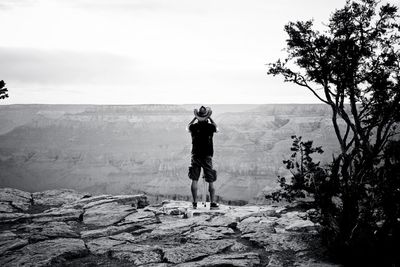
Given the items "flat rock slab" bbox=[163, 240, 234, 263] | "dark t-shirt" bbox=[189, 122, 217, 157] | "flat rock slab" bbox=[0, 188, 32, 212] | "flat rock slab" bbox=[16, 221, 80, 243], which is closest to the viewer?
"flat rock slab" bbox=[163, 240, 234, 263]

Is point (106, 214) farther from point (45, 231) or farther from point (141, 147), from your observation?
point (141, 147)

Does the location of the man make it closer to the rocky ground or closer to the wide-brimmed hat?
the wide-brimmed hat

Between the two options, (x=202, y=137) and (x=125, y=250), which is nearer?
(x=125, y=250)

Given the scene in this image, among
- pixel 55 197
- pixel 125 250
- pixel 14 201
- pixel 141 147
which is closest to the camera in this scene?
pixel 125 250

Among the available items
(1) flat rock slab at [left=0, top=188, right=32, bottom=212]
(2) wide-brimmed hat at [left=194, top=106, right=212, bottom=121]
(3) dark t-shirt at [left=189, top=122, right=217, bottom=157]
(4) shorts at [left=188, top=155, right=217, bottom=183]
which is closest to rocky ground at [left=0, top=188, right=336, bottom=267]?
(1) flat rock slab at [left=0, top=188, right=32, bottom=212]

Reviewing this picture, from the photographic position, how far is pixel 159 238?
5480 millimetres

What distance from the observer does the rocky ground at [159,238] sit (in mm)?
4348

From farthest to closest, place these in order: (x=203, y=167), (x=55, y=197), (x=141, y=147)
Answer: (x=141, y=147), (x=55, y=197), (x=203, y=167)

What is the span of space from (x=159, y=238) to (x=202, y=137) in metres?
2.59

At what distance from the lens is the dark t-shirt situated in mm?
7289

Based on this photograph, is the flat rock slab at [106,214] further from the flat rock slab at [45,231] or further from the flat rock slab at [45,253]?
the flat rock slab at [45,253]

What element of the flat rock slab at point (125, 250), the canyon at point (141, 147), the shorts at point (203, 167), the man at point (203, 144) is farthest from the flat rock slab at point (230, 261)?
the canyon at point (141, 147)

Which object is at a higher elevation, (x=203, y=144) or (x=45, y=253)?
(x=203, y=144)

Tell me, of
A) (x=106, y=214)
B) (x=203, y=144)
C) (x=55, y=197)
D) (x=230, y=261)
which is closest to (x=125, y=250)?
(x=230, y=261)
